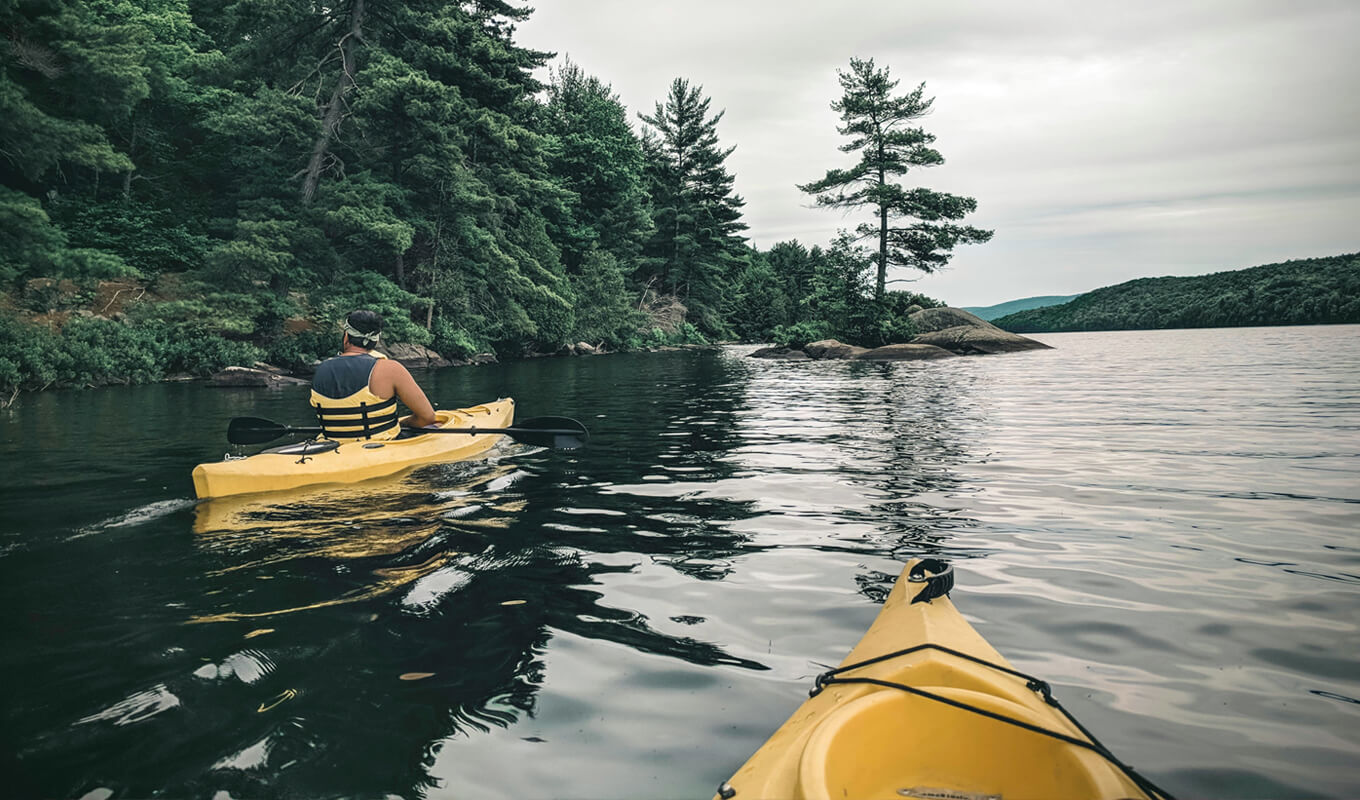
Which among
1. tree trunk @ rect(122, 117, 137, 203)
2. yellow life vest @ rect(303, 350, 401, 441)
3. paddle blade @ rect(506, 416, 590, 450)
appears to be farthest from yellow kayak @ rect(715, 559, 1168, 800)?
tree trunk @ rect(122, 117, 137, 203)

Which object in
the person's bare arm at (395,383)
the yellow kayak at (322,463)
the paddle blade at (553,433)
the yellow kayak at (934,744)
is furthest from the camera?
the paddle blade at (553,433)

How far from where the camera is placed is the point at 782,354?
99.8 ft

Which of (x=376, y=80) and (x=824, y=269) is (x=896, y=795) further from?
(x=824, y=269)

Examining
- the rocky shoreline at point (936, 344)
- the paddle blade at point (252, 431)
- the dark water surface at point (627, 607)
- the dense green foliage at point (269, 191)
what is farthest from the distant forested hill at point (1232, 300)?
the paddle blade at point (252, 431)

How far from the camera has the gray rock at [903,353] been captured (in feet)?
85.5

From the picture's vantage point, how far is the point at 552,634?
3.23m

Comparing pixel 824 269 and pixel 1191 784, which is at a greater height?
pixel 824 269

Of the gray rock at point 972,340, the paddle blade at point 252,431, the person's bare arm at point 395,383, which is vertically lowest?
the paddle blade at point 252,431

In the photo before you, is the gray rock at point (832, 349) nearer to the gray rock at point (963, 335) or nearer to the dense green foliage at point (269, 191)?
the dense green foliage at point (269, 191)

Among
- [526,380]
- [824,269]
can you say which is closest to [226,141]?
[526,380]

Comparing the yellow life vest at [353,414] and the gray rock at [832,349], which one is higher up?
the gray rock at [832,349]

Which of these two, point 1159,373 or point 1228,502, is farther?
point 1159,373

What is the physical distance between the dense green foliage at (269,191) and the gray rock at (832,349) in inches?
60.4

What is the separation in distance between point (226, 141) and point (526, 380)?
1826 centimetres
